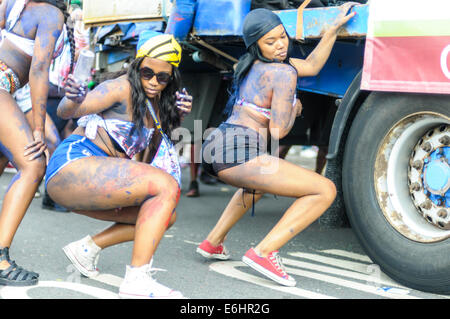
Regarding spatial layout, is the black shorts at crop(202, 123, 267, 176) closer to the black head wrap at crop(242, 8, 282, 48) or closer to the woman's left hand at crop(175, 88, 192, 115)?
the woman's left hand at crop(175, 88, 192, 115)

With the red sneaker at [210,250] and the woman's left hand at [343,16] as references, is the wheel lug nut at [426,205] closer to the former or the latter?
the woman's left hand at [343,16]

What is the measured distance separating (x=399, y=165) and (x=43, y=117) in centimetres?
206

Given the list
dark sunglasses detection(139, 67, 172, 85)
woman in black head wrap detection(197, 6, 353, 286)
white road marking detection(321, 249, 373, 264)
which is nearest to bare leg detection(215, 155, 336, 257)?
woman in black head wrap detection(197, 6, 353, 286)

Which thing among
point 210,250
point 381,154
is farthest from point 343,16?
point 210,250

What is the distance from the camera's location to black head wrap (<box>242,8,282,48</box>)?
12.6 feet

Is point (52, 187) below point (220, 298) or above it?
Result: above

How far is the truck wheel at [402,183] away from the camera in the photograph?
3518 mm

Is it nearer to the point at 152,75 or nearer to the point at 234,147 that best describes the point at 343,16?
the point at 234,147

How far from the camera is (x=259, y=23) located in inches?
151

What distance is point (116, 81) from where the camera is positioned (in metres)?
3.74

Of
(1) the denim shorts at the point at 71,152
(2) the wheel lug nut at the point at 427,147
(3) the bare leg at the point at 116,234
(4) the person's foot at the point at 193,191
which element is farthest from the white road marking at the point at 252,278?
(4) the person's foot at the point at 193,191
